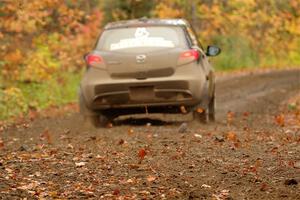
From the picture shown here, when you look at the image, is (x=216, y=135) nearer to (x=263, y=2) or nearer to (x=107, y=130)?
(x=107, y=130)

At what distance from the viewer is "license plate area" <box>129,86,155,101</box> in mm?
11820

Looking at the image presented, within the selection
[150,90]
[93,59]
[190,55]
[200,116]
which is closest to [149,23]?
[190,55]

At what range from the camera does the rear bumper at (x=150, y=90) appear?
11.8 metres

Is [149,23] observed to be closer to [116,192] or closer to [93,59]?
[93,59]

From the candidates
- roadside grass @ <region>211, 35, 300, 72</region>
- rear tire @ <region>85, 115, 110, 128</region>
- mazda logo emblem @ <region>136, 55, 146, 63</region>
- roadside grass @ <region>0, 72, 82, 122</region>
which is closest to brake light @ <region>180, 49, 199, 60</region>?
mazda logo emblem @ <region>136, 55, 146, 63</region>

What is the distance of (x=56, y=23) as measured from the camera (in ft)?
78.9

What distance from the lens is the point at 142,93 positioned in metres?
11.8

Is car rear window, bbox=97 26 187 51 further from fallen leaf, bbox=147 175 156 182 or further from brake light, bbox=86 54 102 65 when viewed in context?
fallen leaf, bbox=147 175 156 182

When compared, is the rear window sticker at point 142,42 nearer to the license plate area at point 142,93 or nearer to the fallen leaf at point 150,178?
the license plate area at point 142,93

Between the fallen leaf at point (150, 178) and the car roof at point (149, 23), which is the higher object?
the fallen leaf at point (150, 178)

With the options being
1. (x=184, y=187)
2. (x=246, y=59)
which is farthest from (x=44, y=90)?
(x=246, y=59)

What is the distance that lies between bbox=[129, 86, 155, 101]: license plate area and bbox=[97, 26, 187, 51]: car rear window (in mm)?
711

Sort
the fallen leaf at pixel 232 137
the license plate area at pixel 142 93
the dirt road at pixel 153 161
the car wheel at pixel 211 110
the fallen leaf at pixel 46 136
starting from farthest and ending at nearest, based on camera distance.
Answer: the car wheel at pixel 211 110 < the license plate area at pixel 142 93 < the fallen leaf at pixel 46 136 < the fallen leaf at pixel 232 137 < the dirt road at pixel 153 161

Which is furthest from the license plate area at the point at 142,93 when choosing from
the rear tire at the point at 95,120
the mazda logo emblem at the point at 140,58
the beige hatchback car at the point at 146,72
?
Result: the rear tire at the point at 95,120
